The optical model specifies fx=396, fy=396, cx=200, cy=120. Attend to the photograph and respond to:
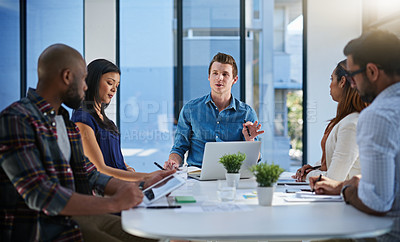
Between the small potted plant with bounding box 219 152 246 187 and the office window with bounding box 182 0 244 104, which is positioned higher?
the office window with bounding box 182 0 244 104

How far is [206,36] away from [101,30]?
1.45m

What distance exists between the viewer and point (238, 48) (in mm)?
5453

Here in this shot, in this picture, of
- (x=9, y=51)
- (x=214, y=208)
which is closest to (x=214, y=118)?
(x=214, y=208)

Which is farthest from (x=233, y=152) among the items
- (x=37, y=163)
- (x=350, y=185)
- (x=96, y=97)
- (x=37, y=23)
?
(x=37, y=23)

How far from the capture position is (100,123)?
268 centimetres

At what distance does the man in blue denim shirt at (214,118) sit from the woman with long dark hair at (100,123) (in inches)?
35.1

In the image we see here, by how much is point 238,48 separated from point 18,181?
4.26 meters

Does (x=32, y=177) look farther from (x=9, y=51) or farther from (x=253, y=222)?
(x=9, y=51)

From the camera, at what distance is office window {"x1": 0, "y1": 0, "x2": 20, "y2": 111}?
566 cm

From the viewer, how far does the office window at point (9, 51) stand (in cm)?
566

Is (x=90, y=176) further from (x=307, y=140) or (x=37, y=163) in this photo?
(x=307, y=140)

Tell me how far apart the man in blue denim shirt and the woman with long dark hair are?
891 millimetres

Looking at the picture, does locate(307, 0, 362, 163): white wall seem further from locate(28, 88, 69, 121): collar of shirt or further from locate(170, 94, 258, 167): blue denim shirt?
locate(28, 88, 69, 121): collar of shirt

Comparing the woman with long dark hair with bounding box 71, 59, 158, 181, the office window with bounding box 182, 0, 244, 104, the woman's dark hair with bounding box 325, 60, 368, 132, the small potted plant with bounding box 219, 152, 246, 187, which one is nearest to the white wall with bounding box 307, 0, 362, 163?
the office window with bounding box 182, 0, 244, 104
